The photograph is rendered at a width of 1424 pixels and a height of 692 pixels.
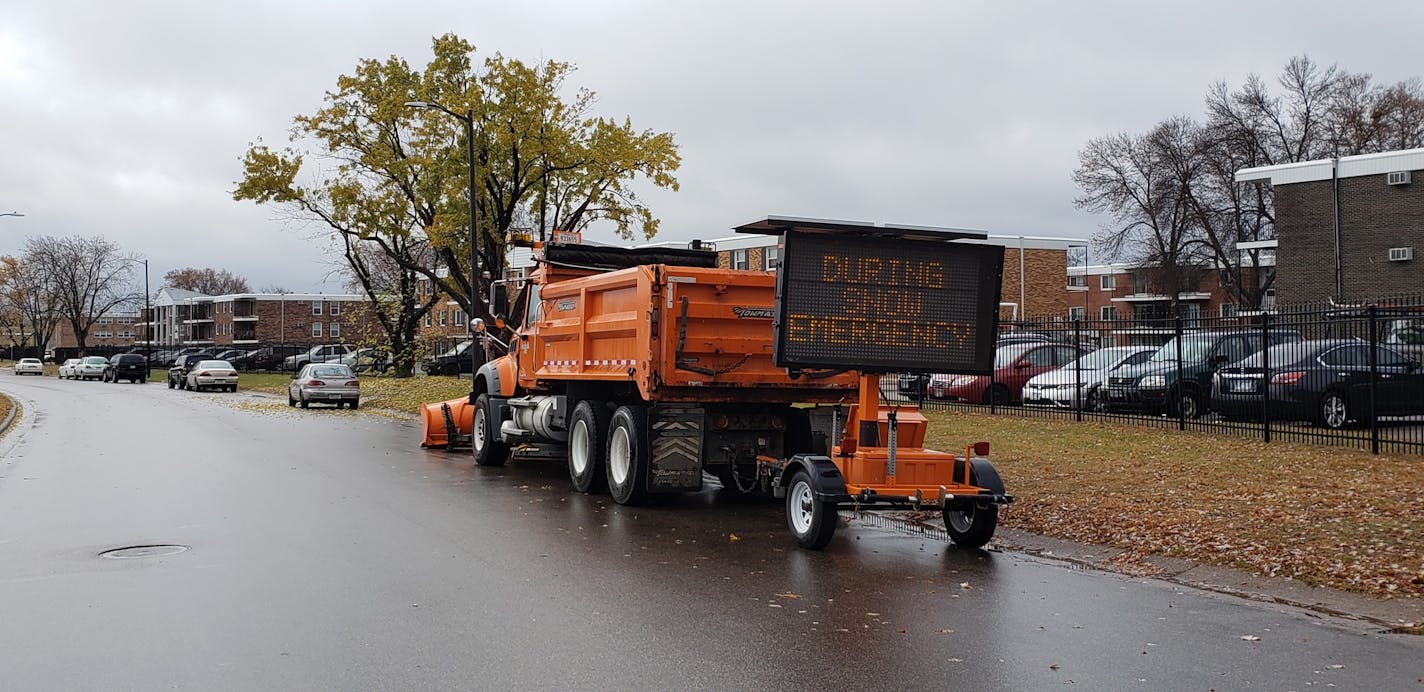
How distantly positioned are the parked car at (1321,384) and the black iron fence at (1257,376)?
2cm

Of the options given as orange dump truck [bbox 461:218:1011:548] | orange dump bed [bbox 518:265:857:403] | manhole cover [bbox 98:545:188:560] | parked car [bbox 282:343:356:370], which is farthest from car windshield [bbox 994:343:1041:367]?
parked car [bbox 282:343:356:370]

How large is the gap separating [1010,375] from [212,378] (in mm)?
36829

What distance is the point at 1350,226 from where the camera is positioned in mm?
48094

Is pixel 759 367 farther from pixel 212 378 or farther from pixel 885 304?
pixel 212 378

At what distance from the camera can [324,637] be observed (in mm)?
6750

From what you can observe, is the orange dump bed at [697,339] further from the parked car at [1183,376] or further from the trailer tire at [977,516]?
the parked car at [1183,376]

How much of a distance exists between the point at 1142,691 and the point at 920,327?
458 centimetres

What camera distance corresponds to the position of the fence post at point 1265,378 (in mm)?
17219

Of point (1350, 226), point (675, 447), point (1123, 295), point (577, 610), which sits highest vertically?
point (1123, 295)

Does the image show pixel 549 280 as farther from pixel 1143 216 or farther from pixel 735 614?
pixel 1143 216

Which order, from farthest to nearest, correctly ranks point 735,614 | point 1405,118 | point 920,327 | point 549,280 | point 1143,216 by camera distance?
point 1143,216
point 1405,118
point 549,280
point 920,327
point 735,614

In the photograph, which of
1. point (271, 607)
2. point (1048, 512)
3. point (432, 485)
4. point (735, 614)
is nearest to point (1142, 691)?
point (735, 614)

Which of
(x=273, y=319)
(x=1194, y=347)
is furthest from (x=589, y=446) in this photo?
(x=273, y=319)

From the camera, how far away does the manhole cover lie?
946 centimetres
